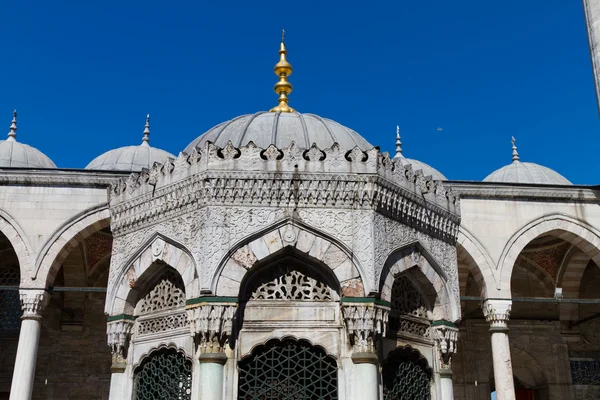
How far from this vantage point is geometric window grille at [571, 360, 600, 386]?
1380 centimetres

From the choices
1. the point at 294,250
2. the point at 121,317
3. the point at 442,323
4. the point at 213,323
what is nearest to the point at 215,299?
the point at 213,323

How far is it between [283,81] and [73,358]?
7.89 m

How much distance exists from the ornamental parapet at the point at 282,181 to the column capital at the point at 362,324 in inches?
29.1

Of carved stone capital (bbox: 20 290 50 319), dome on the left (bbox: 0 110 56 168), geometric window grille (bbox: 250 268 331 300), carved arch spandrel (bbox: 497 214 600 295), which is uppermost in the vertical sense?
dome on the left (bbox: 0 110 56 168)

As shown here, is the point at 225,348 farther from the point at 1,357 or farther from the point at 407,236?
the point at 1,357

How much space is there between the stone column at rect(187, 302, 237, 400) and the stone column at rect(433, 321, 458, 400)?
172 centimetres

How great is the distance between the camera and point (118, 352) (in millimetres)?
5180

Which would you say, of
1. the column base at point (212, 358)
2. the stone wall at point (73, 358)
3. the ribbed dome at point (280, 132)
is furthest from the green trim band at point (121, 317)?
the stone wall at point (73, 358)

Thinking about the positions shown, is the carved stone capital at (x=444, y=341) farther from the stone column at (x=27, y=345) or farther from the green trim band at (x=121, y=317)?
the stone column at (x=27, y=345)

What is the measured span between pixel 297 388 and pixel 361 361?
1.61 ft

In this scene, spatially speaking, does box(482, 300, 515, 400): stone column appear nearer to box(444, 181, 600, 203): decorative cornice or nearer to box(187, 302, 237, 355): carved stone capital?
box(444, 181, 600, 203): decorative cornice

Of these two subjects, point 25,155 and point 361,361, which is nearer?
point 361,361

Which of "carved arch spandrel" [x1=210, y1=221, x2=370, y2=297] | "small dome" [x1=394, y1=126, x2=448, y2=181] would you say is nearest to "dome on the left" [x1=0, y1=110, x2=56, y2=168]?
"small dome" [x1=394, y1=126, x2=448, y2=181]

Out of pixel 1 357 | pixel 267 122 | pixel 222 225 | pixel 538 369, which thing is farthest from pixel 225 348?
pixel 538 369
